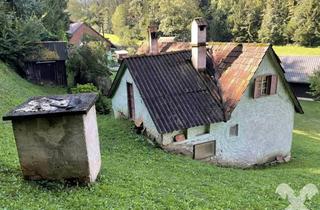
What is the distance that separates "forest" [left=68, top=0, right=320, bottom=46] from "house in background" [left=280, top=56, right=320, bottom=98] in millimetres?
21651

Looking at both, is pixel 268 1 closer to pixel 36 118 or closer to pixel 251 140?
pixel 251 140

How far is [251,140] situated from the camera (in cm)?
1492

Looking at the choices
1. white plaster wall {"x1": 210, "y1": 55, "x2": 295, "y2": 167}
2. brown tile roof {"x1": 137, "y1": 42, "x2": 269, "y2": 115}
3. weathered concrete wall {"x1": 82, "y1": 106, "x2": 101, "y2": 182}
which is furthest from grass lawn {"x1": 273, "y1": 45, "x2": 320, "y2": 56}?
weathered concrete wall {"x1": 82, "y1": 106, "x2": 101, "y2": 182}

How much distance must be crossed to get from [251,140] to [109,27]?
248 feet

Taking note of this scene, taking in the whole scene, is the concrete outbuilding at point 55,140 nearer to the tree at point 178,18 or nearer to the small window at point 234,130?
the small window at point 234,130

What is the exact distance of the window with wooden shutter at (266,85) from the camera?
1441 centimetres

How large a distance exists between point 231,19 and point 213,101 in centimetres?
5778

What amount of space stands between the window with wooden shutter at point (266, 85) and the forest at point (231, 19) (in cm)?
4408

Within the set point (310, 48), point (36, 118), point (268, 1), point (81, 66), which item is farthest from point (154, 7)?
point (36, 118)

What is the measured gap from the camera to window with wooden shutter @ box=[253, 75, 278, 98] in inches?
567

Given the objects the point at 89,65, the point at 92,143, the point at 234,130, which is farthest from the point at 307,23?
the point at 92,143

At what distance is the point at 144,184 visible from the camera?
821 centimetres

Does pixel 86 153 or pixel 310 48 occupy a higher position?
pixel 86 153

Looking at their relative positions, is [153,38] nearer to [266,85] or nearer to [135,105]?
[135,105]
